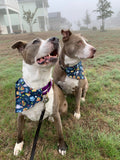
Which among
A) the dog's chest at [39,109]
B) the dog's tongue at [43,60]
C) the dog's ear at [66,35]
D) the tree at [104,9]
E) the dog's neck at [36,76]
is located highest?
the tree at [104,9]

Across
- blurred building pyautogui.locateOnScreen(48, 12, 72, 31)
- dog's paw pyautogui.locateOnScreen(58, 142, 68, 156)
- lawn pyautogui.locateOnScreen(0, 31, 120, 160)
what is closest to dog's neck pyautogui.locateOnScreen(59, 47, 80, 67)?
lawn pyautogui.locateOnScreen(0, 31, 120, 160)

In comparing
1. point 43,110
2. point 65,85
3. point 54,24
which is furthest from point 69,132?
point 54,24

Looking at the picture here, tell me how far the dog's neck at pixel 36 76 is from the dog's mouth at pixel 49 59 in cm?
10

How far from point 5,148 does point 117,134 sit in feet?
6.09

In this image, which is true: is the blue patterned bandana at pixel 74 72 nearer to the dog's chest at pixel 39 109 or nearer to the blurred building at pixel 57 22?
the dog's chest at pixel 39 109

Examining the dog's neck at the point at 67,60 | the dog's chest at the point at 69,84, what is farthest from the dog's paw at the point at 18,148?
the dog's neck at the point at 67,60

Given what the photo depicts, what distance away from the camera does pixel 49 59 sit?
148cm

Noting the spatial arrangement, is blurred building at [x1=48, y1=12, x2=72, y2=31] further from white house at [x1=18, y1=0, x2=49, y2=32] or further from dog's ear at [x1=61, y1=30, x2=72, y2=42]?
Answer: dog's ear at [x1=61, y1=30, x2=72, y2=42]

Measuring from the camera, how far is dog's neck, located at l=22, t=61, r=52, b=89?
5.25 feet

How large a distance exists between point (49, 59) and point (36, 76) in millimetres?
307

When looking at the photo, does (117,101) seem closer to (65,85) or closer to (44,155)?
(65,85)

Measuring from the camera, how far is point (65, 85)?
8.51 ft

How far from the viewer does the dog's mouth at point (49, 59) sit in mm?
1477

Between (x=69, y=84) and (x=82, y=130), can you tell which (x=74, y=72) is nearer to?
(x=69, y=84)
